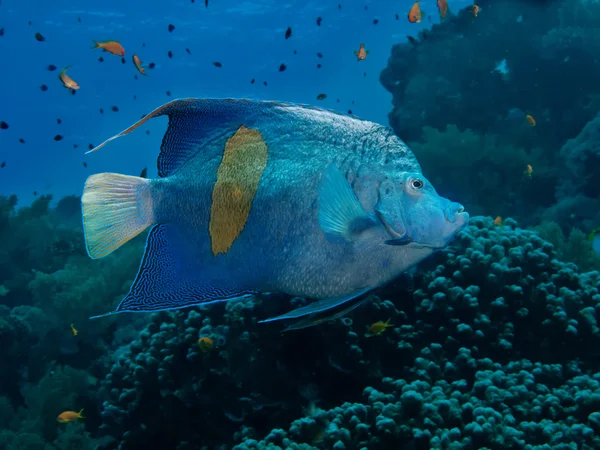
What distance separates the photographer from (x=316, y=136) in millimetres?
1352

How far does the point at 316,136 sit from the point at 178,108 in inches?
18.6

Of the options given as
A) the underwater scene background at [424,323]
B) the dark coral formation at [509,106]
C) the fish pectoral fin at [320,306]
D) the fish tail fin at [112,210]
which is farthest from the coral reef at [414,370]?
the dark coral formation at [509,106]

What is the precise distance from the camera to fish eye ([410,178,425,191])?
1.25 m

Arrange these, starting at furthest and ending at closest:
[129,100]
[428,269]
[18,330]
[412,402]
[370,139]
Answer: [129,100] < [18,330] < [428,269] < [412,402] < [370,139]

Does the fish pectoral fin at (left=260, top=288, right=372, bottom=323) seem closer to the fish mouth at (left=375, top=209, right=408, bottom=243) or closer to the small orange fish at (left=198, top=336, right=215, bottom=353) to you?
the fish mouth at (left=375, top=209, right=408, bottom=243)

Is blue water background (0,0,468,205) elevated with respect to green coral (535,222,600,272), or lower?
elevated

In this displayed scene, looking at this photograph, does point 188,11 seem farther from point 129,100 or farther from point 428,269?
point 428,269

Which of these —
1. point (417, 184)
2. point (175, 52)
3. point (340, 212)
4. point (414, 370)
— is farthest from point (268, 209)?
point (175, 52)

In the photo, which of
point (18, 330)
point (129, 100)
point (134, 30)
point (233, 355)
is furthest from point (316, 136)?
point (129, 100)

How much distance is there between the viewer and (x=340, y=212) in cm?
125

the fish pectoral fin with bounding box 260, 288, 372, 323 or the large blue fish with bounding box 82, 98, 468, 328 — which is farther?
the large blue fish with bounding box 82, 98, 468, 328

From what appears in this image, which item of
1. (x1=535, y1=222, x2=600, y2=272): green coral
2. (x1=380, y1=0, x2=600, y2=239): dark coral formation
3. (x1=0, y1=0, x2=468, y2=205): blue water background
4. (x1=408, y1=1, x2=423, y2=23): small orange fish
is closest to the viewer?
(x1=535, y1=222, x2=600, y2=272): green coral

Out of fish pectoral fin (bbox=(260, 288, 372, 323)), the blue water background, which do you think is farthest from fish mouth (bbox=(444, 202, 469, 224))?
the blue water background

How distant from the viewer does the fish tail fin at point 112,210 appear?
4.46 feet
